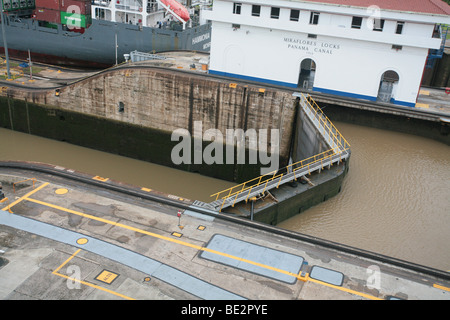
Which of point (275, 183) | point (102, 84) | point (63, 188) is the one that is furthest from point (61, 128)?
point (275, 183)

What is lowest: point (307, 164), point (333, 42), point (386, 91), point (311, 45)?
point (307, 164)

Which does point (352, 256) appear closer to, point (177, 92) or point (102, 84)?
point (177, 92)

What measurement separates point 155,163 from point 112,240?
12753 millimetres

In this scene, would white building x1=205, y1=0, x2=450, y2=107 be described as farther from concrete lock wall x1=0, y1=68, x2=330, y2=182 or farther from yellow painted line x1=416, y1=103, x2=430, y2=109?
concrete lock wall x1=0, y1=68, x2=330, y2=182

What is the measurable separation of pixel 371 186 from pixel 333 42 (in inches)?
358

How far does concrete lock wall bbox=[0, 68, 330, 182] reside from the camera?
82.6 feet

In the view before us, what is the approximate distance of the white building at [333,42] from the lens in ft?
80.8

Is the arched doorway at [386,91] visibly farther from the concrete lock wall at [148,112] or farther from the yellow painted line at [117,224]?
the yellow painted line at [117,224]

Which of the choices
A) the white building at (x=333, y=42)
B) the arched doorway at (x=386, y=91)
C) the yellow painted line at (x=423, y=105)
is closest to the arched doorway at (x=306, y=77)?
the white building at (x=333, y=42)

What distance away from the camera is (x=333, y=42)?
26.0 meters

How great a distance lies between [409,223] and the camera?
2020cm

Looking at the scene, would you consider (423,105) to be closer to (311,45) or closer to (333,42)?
(333,42)

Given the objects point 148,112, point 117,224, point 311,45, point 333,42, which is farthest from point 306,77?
point 117,224
